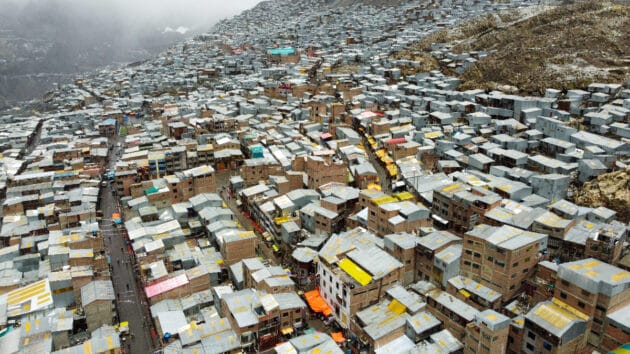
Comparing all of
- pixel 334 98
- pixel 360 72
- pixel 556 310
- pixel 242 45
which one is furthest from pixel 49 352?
pixel 242 45

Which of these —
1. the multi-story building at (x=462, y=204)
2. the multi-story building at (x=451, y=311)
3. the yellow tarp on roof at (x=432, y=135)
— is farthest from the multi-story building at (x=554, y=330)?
the yellow tarp on roof at (x=432, y=135)

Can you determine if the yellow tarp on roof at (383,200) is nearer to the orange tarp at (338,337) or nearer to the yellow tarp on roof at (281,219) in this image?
the yellow tarp on roof at (281,219)

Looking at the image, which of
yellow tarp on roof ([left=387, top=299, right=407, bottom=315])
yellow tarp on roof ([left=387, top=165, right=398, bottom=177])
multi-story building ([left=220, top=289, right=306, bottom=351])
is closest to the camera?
multi-story building ([left=220, top=289, right=306, bottom=351])

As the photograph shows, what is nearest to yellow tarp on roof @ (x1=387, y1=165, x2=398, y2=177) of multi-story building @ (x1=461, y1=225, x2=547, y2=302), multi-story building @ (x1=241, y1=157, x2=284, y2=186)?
multi-story building @ (x1=241, y1=157, x2=284, y2=186)

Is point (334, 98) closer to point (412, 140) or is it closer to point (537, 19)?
point (412, 140)

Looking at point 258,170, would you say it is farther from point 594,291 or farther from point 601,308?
point 601,308

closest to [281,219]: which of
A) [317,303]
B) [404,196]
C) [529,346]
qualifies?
[317,303]

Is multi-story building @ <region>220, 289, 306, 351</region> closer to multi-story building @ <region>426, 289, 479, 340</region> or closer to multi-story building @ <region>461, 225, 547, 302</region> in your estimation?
multi-story building @ <region>426, 289, 479, 340</region>
